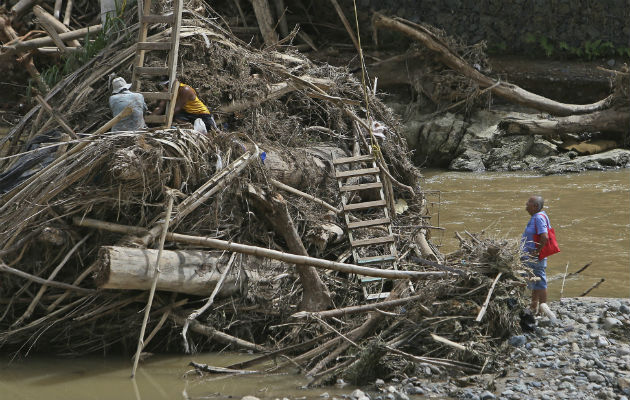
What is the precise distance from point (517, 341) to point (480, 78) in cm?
1098

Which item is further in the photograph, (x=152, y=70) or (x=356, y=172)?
(x=356, y=172)

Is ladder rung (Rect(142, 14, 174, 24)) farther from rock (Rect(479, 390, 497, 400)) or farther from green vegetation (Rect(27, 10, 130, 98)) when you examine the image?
rock (Rect(479, 390, 497, 400))

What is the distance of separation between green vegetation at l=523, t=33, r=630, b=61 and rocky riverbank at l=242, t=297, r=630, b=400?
12.7 meters

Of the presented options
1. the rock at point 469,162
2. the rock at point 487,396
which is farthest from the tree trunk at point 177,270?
the rock at point 469,162

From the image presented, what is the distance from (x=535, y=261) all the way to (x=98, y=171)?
404 centimetres

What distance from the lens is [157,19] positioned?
28.2ft

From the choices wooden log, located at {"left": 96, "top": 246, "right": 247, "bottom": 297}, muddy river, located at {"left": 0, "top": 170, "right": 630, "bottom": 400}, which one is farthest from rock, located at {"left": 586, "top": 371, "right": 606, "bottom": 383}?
wooden log, located at {"left": 96, "top": 246, "right": 247, "bottom": 297}

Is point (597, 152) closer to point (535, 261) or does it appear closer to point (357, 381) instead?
point (535, 261)

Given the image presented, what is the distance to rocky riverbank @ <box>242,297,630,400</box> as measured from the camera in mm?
5812

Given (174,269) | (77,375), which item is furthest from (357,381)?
(77,375)

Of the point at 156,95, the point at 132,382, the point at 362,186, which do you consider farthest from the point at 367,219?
the point at 132,382

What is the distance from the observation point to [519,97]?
16984mm

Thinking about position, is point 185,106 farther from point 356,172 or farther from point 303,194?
point 356,172

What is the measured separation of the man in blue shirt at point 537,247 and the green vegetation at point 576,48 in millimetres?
12082
